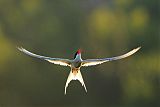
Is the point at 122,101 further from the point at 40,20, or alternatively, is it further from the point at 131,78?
the point at 40,20

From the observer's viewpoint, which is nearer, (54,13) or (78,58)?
(78,58)

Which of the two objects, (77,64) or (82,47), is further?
(82,47)

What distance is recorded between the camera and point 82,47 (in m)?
8.57

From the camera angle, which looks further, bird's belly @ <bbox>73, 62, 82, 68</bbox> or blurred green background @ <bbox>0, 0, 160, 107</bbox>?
blurred green background @ <bbox>0, 0, 160, 107</bbox>

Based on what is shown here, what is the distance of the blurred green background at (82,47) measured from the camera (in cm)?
859

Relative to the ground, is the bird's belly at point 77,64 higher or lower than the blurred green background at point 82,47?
lower

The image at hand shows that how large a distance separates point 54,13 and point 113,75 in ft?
4.01

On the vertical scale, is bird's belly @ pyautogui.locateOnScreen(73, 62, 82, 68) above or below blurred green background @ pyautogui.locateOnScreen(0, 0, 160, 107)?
below

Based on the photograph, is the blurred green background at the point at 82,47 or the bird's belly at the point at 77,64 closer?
the bird's belly at the point at 77,64

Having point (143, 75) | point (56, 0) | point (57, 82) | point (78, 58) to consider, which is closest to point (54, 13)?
point (56, 0)

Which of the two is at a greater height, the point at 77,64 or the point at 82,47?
the point at 82,47

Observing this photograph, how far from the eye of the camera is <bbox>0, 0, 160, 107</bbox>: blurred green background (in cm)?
859

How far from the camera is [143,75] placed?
8.80m

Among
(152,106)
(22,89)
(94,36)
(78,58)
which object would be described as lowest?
(78,58)
